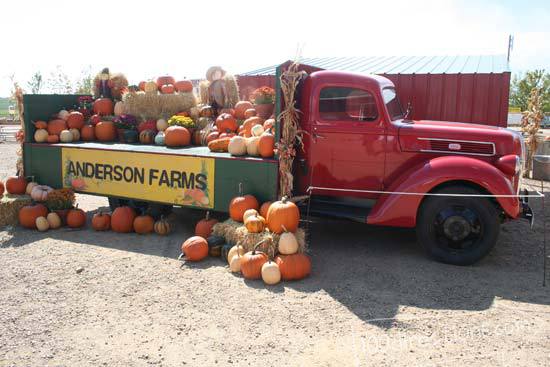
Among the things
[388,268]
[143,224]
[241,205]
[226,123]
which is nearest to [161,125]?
[226,123]

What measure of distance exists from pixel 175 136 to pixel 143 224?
147 cm

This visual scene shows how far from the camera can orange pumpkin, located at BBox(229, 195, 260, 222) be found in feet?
19.5

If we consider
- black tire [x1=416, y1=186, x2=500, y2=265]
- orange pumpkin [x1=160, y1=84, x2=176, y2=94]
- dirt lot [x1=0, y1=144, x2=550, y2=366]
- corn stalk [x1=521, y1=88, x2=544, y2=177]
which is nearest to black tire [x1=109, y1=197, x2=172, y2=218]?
dirt lot [x1=0, y1=144, x2=550, y2=366]

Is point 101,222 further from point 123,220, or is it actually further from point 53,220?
point 53,220

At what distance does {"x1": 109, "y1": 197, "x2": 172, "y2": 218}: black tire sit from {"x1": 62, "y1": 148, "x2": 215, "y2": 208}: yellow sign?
498mm

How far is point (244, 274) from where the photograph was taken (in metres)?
5.21

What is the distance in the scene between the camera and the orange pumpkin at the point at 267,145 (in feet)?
20.1

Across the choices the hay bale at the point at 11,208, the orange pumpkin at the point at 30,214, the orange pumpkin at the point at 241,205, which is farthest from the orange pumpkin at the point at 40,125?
the orange pumpkin at the point at 241,205

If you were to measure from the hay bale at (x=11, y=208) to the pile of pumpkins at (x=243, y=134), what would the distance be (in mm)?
3101

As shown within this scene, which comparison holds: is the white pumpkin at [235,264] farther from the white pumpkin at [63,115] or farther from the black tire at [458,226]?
the white pumpkin at [63,115]

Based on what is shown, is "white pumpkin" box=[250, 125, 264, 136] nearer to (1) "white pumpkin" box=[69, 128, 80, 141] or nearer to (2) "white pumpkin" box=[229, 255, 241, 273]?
(2) "white pumpkin" box=[229, 255, 241, 273]

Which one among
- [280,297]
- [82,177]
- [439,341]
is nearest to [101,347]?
[280,297]

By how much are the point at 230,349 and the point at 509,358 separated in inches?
84.4

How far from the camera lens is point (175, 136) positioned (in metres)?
7.46
